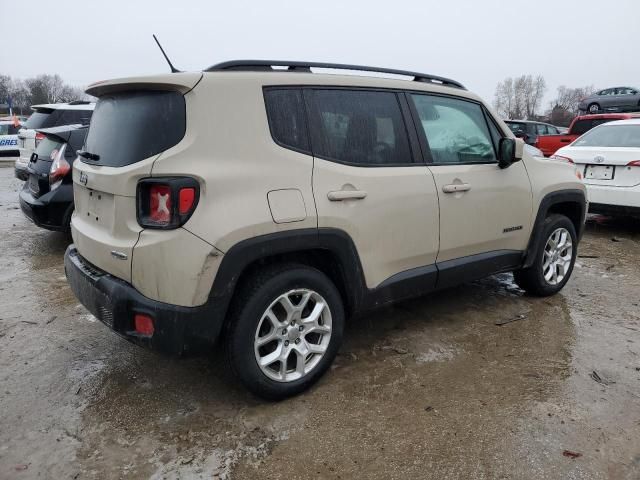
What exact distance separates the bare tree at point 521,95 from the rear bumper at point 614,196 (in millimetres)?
102324

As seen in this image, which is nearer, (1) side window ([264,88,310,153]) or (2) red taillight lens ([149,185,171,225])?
(2) red taillight lens ([149,185,171,225])

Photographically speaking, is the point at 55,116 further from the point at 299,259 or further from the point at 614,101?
the point at 614,101

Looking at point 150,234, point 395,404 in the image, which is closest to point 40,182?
point 150,234

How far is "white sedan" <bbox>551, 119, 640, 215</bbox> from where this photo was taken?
629cm

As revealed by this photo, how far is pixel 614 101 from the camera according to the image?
2102 cm

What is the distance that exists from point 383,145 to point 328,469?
191 centimetres

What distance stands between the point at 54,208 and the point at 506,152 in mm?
4502

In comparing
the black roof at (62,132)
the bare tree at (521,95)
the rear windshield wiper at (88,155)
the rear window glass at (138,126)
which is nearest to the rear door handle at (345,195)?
the rear window glass at (138,126)

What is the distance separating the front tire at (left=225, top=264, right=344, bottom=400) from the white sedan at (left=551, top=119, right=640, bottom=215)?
514 centimetres

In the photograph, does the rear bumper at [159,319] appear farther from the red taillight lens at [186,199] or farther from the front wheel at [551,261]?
the front wheel at [551,261]

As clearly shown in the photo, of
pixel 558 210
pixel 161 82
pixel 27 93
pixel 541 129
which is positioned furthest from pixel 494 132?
pixel 27 93

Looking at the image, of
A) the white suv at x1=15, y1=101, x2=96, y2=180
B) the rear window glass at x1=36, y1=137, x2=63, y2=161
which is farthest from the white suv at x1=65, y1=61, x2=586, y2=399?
the white suv at x1=15, y1=101, x2=96, y2=180

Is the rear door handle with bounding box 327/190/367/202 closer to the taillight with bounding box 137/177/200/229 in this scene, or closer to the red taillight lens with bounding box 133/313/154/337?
the taillight with bounding box 137/177/200/229

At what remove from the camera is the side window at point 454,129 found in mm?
3445
